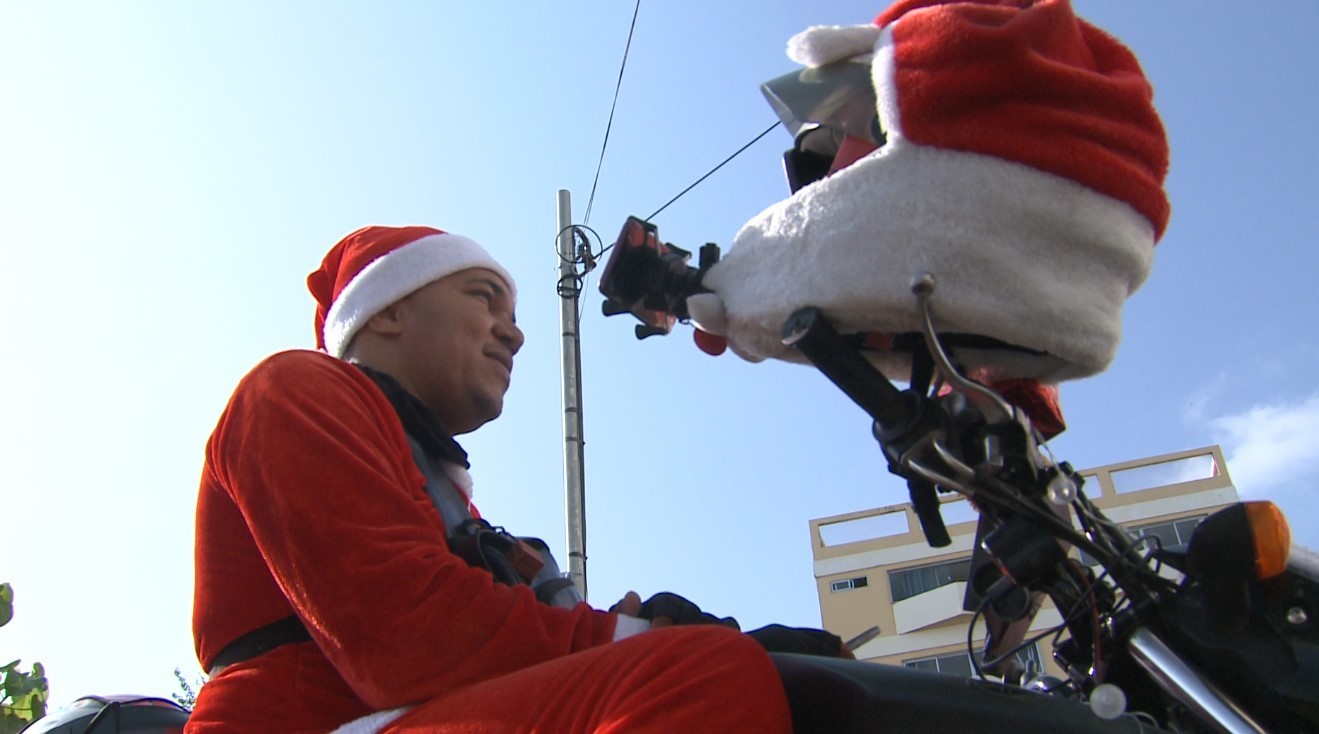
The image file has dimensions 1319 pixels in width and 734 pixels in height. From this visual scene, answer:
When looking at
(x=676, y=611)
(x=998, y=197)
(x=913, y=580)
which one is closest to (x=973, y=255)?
(x=998, y=197)

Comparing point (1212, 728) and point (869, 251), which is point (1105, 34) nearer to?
point (869, 251)

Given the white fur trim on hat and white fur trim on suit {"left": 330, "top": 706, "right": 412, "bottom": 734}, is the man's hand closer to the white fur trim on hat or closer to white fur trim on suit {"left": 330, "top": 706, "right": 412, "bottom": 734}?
white fur trim on suit {"left": 330, "top": 706, "right": 412, "bottom": 734}

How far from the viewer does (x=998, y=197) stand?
4.95 feet

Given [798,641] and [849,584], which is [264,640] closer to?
[798,641]

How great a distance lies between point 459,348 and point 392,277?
1.02 feet

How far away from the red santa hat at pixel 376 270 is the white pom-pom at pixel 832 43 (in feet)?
4.70

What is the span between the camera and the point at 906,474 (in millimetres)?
1513

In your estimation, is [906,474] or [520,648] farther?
[520,648]

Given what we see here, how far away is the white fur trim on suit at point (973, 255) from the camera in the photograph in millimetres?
1505

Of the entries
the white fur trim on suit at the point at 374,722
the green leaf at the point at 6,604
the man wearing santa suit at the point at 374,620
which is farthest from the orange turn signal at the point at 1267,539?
the green leaf at the point at 6,604

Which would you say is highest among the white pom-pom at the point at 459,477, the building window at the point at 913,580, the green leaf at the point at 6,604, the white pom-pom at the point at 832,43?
the white pom-pom at the point at 832,43

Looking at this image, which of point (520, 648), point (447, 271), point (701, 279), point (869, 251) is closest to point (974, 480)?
point (869, 251)

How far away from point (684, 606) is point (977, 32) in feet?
3.16

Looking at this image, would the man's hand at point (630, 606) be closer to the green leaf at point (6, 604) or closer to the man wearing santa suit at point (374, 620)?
the man wearing santa suit at point (374, 620)
